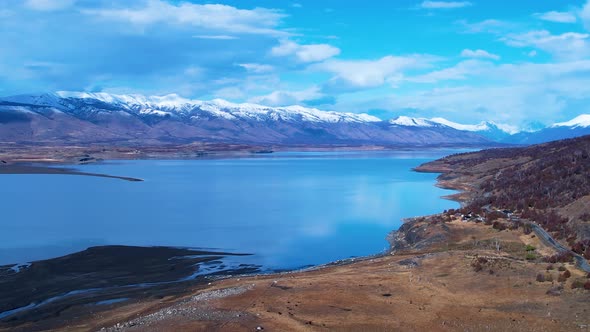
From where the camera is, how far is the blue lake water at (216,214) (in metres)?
43.9

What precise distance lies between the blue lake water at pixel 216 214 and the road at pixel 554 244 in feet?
35.2

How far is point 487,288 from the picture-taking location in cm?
2600

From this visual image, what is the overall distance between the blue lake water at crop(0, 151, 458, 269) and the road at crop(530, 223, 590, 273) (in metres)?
10.7

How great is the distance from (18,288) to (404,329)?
67.1ft

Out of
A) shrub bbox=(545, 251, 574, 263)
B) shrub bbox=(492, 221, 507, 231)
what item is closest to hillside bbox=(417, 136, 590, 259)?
shrub bbox=(545, 251, 574, 263)

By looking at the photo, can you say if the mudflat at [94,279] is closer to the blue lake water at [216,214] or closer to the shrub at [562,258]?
the blue lake water at [216,214]

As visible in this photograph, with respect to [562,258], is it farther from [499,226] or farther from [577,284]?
[499,226]

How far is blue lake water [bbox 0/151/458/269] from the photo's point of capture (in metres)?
43.9

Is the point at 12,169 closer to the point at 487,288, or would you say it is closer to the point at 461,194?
the point at 461,194

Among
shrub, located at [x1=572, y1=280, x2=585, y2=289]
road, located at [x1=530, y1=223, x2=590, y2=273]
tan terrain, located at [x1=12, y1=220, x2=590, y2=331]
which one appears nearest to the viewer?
tan terrain, located at [x1=12, y1=220, x2=590, y2=331]

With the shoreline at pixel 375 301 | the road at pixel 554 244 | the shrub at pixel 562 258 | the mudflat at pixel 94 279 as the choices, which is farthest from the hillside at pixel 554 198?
the mudflat at pixel 94 279

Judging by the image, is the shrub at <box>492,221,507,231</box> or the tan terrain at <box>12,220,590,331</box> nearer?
the tan terrain at <box>12,220,590,331</box>

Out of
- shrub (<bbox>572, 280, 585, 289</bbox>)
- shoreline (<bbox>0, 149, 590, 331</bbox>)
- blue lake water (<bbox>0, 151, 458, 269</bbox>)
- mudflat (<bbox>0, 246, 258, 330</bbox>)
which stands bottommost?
mudflat (<bbox>0, 246, 258, 330</bbox>)

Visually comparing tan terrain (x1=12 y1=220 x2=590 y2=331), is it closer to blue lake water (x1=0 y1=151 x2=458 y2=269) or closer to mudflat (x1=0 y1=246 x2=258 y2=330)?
mudflat (x1=0 y1=246 x2=258 y2=330)
